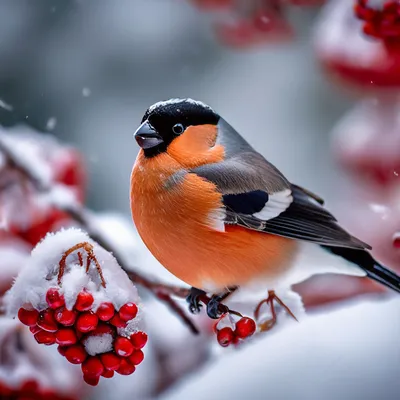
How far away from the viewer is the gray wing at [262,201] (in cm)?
55

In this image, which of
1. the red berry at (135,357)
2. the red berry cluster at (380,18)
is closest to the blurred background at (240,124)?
the red berry cluster at (380,18)

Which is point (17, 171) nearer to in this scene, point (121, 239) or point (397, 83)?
point (121, 239)

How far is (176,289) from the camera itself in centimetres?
59

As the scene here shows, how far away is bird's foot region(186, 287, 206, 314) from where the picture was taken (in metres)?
0.59

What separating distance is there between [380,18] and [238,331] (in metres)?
0.30

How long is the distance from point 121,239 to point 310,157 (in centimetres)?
32

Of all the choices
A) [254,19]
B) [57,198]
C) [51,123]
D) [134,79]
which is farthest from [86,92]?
[57,198]

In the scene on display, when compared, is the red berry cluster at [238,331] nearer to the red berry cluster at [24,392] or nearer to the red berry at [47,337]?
the red berry at [47,337]

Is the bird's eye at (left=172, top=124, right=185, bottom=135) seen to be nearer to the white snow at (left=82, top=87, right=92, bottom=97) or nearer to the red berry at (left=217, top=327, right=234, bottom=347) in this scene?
the red berry at (left=217, top=327, right=234, bottom=347)

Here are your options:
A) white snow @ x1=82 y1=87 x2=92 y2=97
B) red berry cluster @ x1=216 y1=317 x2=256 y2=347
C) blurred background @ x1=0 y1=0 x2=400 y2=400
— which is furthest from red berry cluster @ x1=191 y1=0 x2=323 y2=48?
red berry cluster @ x1=216 y1=317 x2=256 y2=347

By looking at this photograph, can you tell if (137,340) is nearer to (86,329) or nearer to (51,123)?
(86,329)

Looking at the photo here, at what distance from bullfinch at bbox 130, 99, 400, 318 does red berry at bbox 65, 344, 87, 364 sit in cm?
10

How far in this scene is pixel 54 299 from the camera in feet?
Answer: 1.60

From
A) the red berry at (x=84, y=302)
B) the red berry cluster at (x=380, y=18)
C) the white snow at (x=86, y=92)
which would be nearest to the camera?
the red berry at (x=84, y=302)
